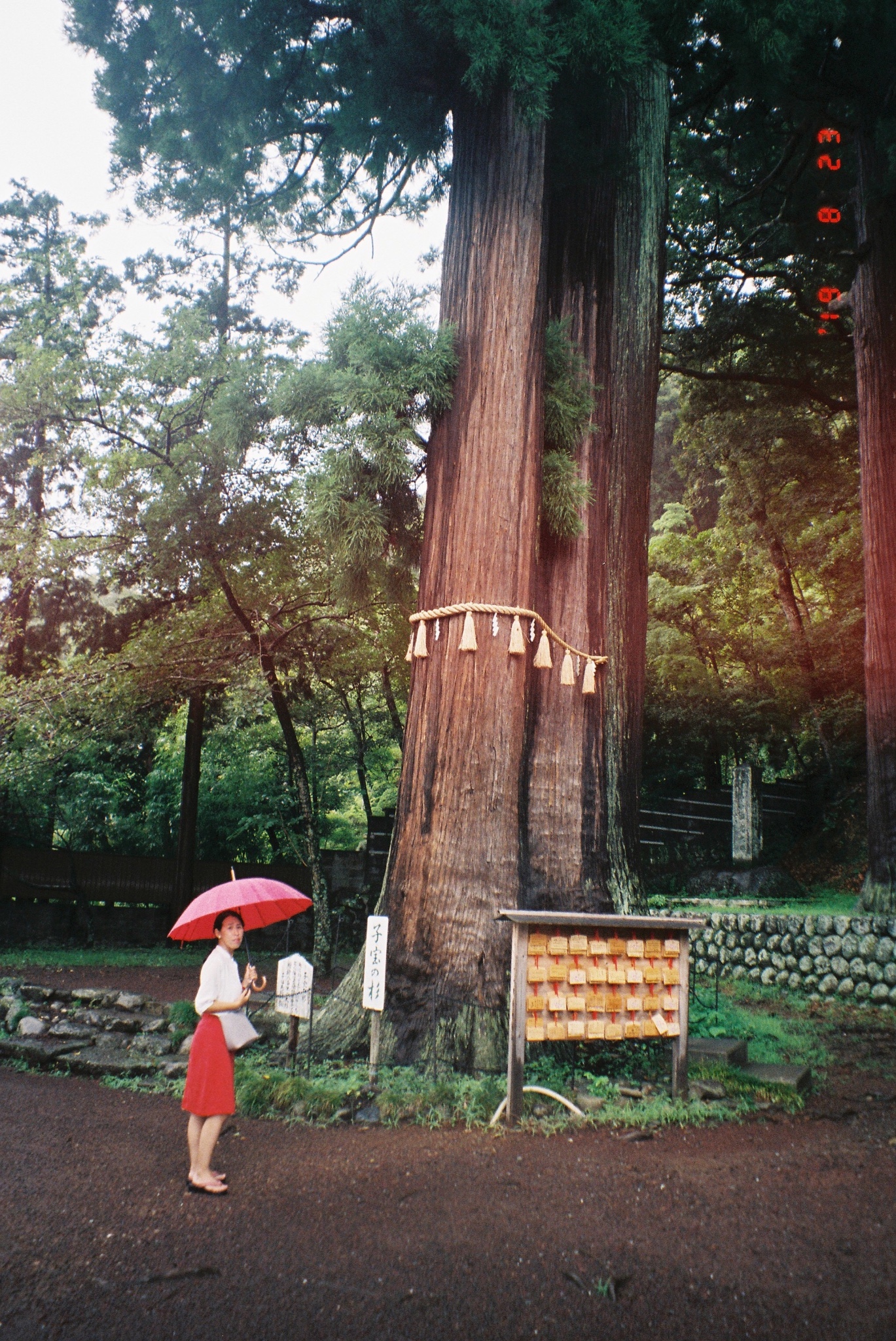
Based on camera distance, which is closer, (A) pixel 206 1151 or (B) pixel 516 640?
(A) pixel 206 1151

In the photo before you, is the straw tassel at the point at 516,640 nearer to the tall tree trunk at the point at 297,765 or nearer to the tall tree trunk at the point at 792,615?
the tall tree trunk at the point at 297,765

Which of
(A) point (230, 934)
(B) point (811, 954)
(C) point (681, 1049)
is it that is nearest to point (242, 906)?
(A) point (230, 934)

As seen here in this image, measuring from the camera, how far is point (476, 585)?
574cm

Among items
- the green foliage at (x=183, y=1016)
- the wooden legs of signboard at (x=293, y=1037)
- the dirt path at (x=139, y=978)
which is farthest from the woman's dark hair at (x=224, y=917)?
the dirt path at (x=139, y=978)

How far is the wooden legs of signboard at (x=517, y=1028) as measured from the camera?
14.4ft

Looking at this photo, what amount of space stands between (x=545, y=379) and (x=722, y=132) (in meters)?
8.21

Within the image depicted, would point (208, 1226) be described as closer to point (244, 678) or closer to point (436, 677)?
point (436, 677)

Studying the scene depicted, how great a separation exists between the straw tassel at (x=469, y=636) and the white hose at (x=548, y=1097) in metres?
2.67

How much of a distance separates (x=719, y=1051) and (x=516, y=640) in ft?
10.2

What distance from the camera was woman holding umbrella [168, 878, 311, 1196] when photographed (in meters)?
3.59

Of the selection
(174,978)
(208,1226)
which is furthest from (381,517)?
(174,978)

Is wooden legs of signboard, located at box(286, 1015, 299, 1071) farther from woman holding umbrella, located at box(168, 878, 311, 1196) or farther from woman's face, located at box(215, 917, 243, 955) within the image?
woman's face, located at box(215, 917, 243, 955)

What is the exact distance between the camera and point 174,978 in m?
10.7

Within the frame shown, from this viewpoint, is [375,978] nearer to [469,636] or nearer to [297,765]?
[469,636]
